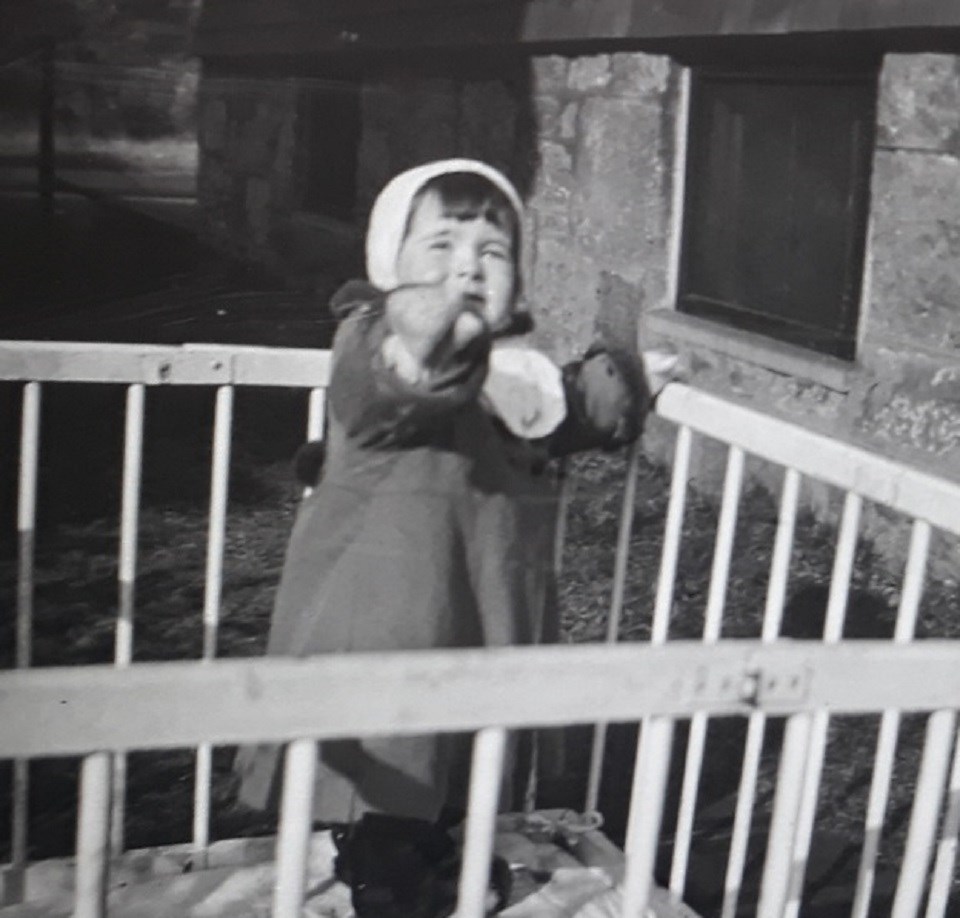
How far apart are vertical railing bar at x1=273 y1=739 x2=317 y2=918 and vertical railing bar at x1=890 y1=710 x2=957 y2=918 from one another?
412 millimetres

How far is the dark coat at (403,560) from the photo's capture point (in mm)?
1358

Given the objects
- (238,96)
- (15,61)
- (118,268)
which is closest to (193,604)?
(118,268)

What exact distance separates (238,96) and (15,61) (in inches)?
114

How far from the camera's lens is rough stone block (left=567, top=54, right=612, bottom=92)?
3.82 m

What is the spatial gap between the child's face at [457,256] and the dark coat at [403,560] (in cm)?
5

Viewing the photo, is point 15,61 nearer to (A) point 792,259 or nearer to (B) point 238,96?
(A) point 792,259

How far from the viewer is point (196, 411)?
4723 millimetres

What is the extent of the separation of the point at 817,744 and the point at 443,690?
0.43m

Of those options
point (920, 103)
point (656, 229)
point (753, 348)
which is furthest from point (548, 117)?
point (920, 103)

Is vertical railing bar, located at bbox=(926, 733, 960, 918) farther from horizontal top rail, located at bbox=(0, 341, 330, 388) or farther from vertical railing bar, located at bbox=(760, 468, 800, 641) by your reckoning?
horizontal top rail, located at bbox=(0, 341, 330, 388)

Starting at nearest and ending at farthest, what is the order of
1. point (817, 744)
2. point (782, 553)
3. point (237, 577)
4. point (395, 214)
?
point (817, 744) → point (395, 214) → point (782, 553) → point (237, 577)

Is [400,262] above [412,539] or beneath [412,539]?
above

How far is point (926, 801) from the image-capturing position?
0.99m

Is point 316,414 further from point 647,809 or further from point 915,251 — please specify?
point 915,251
